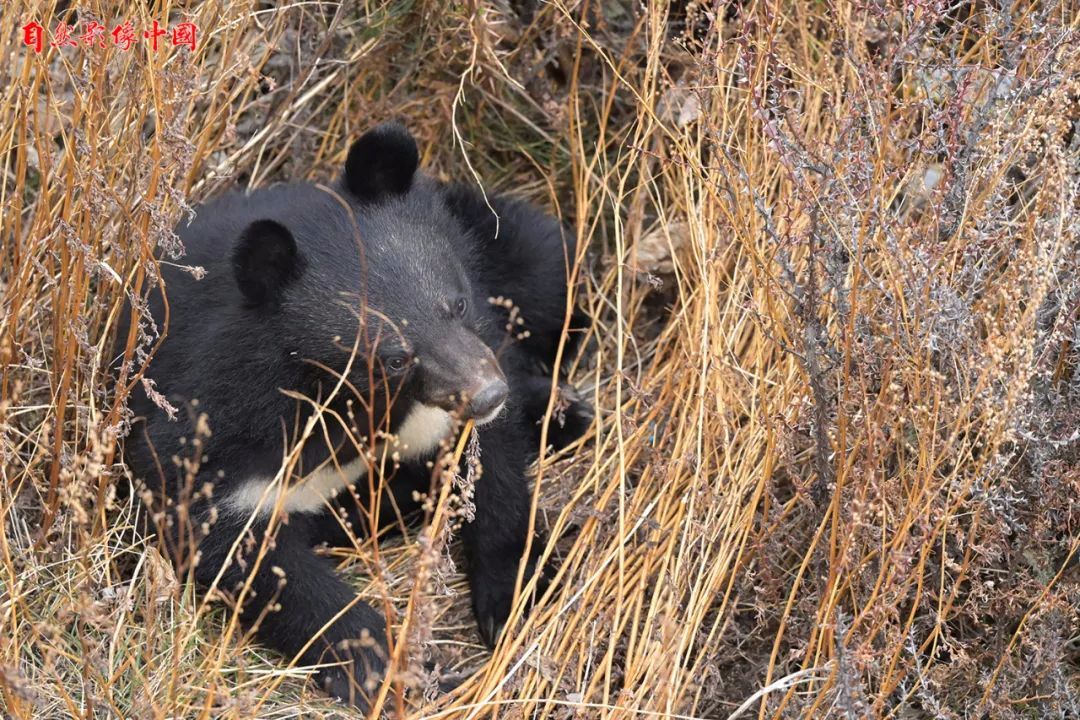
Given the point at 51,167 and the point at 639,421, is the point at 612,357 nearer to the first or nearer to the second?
the point at 639,421

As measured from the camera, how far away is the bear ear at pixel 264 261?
3.29 m

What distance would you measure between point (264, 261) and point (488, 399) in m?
0.70

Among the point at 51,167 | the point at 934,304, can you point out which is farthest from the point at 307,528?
the point at 934,304

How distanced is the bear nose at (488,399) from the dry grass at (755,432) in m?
0.35

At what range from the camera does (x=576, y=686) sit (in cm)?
336

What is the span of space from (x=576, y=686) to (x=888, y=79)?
5.90ft

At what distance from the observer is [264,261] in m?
3.37

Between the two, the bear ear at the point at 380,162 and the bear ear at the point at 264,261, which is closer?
the bear ear at the point at 264,261
